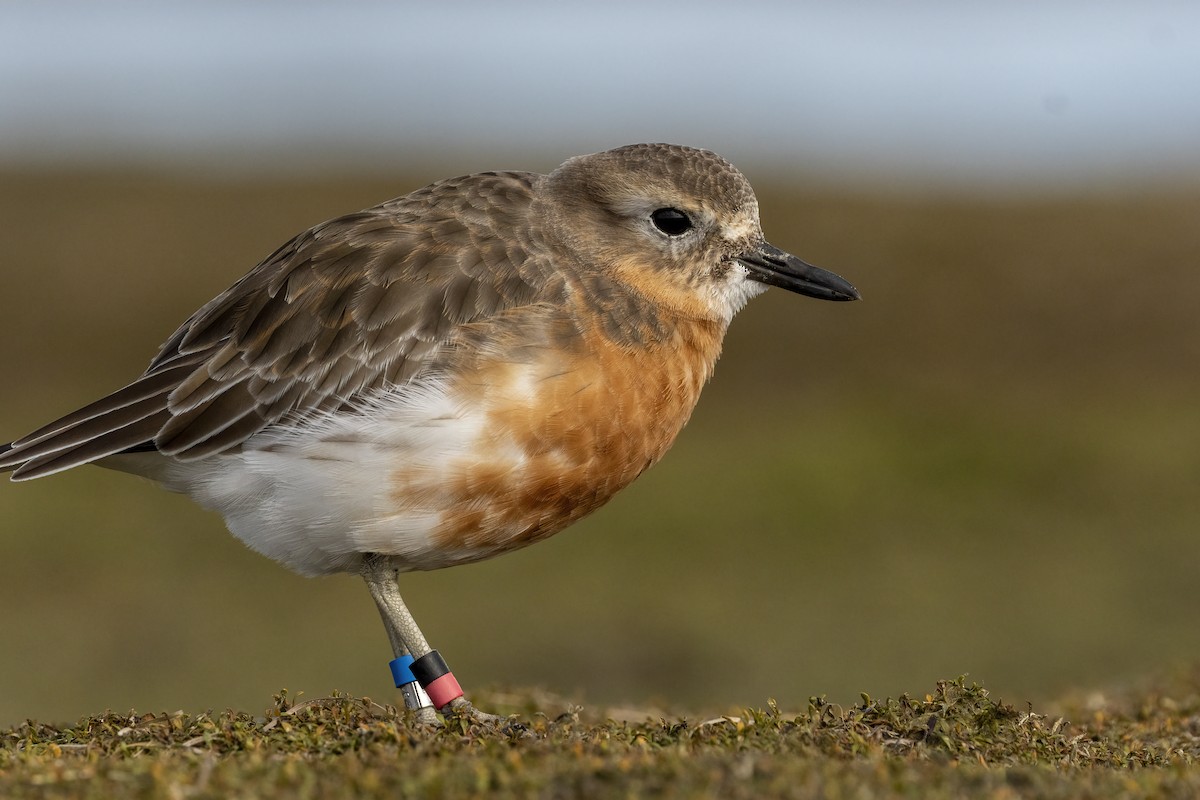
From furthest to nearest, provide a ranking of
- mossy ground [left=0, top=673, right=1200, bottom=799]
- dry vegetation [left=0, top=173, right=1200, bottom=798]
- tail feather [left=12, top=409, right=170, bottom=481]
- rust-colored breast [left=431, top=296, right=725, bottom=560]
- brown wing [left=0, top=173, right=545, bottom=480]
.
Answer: tail feather [left=12, top=409, right=170, bottom=481] < brown wing [left=0, top=173, right=545, bottom=480] < rust-colored breast [left=431, top=296, right=725, bottom=560] < dry vegetation [left=0, top=173, right=1200, bottom=798] < mossy ground [left=0, top=673, right=1200, bottom=799]

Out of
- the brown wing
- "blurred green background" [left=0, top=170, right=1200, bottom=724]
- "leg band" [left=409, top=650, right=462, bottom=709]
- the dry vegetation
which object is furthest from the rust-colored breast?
"blurred green background" [left=0, top=170, right=1200, bottom=724]

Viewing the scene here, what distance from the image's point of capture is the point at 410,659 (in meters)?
6.91

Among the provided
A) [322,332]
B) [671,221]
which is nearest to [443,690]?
[322,332]

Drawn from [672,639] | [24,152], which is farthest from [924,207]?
[24,152]

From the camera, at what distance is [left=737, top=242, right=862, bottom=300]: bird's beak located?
7.69 meters

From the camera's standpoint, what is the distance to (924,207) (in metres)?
24.1

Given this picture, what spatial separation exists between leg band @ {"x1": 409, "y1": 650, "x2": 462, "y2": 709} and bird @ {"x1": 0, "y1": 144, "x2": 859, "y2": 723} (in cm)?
1

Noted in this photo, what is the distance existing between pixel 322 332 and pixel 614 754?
294 centimetres

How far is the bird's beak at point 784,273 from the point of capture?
7691 millimetres

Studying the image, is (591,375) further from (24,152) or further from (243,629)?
(24,152)

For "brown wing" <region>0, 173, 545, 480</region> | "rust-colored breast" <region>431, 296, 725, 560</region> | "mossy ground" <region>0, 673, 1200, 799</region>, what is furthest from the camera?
"brown wing" <region>0, 173, 545, 480</region>

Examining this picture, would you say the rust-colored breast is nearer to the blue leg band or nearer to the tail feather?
the blue leg band

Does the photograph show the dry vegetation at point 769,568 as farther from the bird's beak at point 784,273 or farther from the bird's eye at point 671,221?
the bird's eye at point 671,221

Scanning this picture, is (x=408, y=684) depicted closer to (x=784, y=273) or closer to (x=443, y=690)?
(x=443, y=690)
